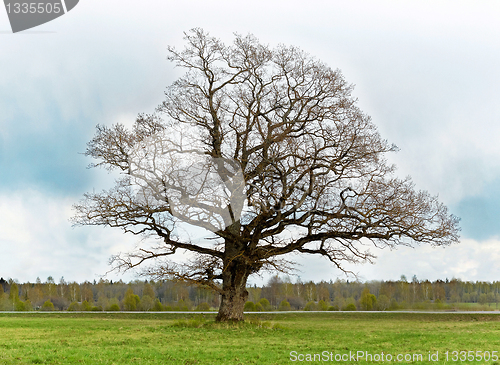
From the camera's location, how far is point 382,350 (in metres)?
13.9

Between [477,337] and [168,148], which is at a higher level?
[168,148]

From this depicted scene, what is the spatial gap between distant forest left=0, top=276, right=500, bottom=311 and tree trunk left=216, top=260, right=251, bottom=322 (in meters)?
22.8

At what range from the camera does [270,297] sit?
216 ft

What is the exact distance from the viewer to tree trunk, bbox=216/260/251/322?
22.1 meters

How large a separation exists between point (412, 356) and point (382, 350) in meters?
1.19

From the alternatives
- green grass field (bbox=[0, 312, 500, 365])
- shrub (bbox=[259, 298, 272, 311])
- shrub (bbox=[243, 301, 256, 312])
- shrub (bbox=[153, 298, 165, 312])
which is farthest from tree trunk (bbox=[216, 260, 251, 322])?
shrub (bbox=[259, 298, 272, 311])

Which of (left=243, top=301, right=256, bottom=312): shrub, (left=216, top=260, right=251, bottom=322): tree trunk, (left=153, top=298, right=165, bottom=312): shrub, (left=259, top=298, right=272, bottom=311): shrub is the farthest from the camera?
(left=259, top=298, right=272, bottom=311): shrub

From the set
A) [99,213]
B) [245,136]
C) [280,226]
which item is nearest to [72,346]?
[99,213]

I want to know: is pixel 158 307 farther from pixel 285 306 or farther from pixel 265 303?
pixel 285 306

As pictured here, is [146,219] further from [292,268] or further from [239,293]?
[292,268]

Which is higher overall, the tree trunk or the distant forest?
the tree trunk

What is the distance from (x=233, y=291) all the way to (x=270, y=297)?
45053 mm

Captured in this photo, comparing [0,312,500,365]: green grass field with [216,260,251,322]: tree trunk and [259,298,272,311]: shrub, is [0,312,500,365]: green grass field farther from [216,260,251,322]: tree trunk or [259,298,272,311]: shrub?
[259,298,272,311]: shrub

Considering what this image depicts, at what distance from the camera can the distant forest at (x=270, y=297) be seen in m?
49.2
